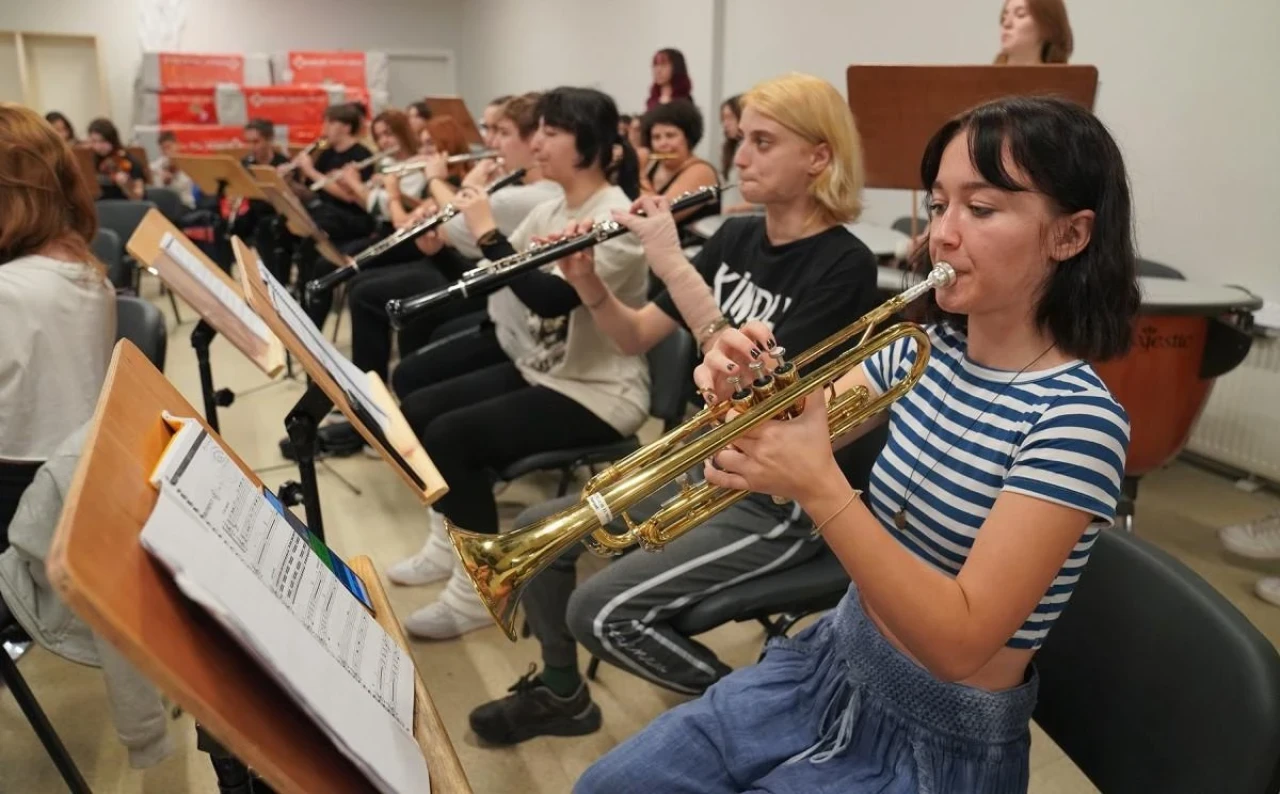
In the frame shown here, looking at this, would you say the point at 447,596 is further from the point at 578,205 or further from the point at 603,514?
the point at 603,514

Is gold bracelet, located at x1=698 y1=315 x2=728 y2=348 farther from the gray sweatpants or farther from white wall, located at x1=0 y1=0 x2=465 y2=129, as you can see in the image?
white wall, located at x1=0 y1=0 x2=465 y2=129

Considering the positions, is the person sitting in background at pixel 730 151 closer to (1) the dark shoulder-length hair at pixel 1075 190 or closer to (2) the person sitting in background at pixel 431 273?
(2) the person sitting in background at pixel 431 273

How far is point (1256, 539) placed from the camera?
2578 millimetres

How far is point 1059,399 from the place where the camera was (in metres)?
0.95

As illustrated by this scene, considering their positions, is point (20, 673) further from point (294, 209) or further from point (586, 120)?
point (294, 209)

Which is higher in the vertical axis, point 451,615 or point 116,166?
point 116,166

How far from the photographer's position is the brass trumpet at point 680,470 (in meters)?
0.95

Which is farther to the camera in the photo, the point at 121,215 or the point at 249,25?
the point at 249,25

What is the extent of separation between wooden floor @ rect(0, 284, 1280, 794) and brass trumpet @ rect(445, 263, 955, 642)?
883mm

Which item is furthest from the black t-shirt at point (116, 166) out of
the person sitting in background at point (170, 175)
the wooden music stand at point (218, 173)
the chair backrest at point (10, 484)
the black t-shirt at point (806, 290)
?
the black t-shirt at point (806, 290)

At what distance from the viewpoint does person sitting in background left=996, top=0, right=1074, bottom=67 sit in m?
2.75

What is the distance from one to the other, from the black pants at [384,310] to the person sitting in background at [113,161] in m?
3.97

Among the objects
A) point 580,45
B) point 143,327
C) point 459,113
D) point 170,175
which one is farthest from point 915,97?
point 170,175

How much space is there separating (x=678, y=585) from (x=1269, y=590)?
6.17ft
